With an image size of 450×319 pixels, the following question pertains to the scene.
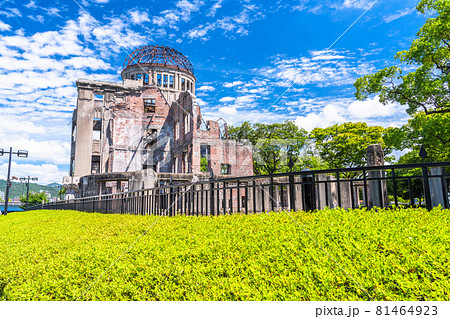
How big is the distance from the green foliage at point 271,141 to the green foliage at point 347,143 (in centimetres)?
206

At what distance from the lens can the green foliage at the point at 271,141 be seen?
35594mm

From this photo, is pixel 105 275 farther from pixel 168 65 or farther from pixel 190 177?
pixel 168 65

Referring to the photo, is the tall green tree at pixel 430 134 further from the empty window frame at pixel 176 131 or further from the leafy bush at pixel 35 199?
the leafy bush at pixel 35 199

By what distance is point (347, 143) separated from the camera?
3078 cm

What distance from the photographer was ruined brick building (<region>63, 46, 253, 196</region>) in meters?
30.5

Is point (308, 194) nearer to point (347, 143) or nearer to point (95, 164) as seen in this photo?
point (347, 143)

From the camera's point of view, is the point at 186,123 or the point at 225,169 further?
the point at 225,169

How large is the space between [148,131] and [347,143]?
2369 cm

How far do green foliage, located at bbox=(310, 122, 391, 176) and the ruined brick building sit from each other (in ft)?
28.6

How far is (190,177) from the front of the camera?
846 inches

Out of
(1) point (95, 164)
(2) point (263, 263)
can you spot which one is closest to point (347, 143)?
(2) point (263, 263)

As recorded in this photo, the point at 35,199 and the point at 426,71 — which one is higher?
the point at 426,71

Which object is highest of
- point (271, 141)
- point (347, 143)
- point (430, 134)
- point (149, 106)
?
point (149, 106)

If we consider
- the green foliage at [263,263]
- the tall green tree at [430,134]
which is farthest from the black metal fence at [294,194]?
the tall green tree at [430,134]
